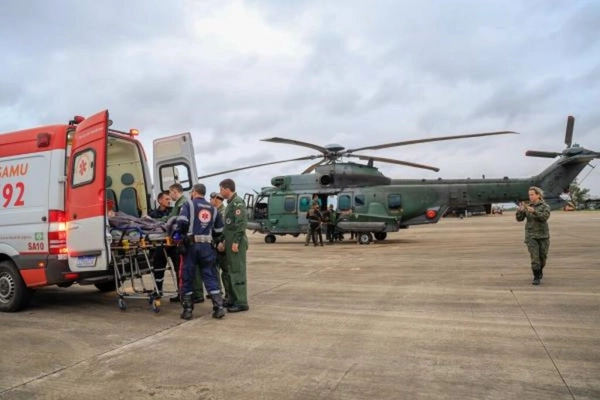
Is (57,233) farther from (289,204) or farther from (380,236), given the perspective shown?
(380,236)

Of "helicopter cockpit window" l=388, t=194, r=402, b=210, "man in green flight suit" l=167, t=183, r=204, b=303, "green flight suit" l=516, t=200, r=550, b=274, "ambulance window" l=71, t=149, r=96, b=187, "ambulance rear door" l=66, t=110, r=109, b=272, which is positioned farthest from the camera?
"helicopter cockpit window" l=388, t=194, r=402, b=210

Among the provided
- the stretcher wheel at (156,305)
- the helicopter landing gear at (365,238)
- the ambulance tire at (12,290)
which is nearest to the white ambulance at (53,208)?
the ambulance tire at (12,290)

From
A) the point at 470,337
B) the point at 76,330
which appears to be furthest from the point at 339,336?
the point at 76,330

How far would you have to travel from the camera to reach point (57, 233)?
5.82m

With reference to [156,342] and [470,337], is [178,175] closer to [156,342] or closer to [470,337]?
[156,342]

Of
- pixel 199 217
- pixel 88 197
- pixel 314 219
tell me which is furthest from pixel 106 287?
pixel 314 219

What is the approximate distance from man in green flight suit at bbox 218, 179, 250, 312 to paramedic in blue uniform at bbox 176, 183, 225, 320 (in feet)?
0.89

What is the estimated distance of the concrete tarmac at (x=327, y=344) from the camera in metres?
3.36

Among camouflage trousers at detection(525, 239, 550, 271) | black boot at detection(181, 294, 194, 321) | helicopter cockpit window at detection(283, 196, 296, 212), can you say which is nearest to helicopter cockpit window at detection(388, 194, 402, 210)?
helicopter cockpit window at detection(283, 196, 296, 212)

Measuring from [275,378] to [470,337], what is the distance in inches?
83.1

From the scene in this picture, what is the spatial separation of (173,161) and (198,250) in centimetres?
244

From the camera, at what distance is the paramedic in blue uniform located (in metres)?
5.59

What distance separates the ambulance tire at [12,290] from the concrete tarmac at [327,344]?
6.9 inches

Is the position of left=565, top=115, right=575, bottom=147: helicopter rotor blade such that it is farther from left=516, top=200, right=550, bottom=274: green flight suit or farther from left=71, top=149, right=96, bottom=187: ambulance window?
left=71, top=149, right=96, bottom=187: ambulance window
